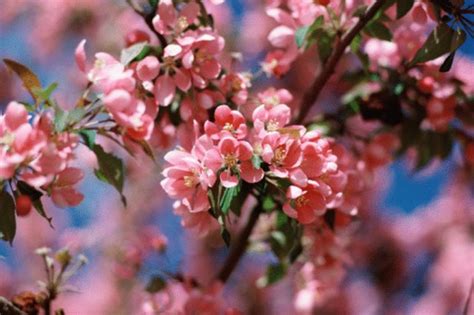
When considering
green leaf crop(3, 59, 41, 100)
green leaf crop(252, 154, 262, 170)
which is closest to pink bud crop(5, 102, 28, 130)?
green leaf crop(3, 59, 41, 100)

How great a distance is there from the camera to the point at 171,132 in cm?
126

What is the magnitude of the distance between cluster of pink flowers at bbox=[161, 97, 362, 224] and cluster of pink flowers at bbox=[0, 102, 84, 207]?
5.7 inches

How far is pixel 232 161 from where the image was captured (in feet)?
3.19

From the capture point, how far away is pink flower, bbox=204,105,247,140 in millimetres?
989

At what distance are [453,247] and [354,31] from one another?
2092 millimetres

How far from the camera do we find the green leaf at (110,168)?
1.09m

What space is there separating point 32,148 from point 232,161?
0.86ft

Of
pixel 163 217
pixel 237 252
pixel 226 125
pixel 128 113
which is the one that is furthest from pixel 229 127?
pixel 163 217

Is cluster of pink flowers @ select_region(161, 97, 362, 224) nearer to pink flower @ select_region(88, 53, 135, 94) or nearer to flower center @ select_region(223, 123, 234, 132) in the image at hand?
flower center @ select_region(223, 123, 234, 132)

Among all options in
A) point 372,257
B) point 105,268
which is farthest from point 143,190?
point 372,257

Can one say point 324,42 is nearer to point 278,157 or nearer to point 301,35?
point 301,35

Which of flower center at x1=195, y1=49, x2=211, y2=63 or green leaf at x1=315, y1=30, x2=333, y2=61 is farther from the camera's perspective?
green leaf at x1=315, y1=30, x2=333, y2=61

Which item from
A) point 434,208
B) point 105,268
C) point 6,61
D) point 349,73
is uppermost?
point 6,61

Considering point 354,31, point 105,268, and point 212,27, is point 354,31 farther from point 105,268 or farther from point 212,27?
point 105,268
